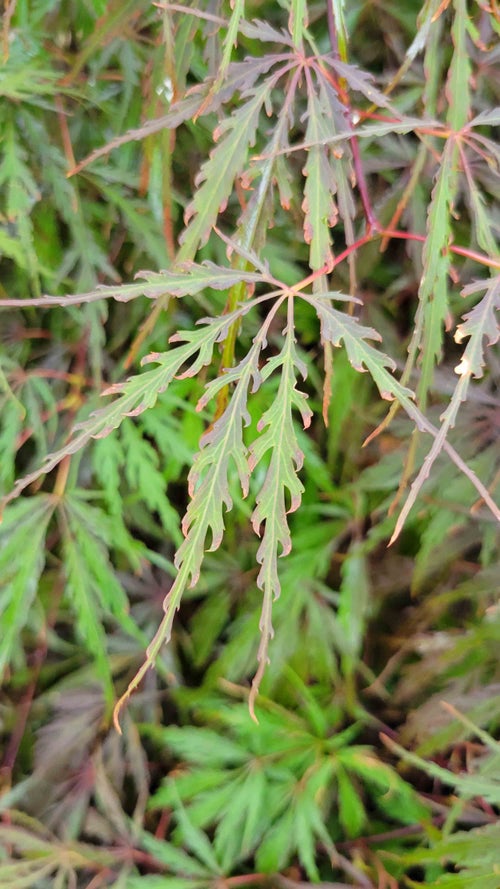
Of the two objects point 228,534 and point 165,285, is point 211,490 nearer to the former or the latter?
point 165,285

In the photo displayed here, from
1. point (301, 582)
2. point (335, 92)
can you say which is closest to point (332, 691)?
point (301, 582)

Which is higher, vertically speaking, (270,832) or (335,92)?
(335,92)

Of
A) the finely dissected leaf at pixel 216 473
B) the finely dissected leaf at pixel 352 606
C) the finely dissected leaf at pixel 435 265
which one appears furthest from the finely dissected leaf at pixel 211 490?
the finely dissected leaf at pixel 352 606

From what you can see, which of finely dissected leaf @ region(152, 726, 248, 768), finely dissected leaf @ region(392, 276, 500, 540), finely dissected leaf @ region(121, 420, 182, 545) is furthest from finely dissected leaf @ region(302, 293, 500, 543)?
finely dissected leaf @ region(152, 726, 248, 768)

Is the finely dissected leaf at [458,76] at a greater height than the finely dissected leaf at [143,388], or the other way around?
the finely dissected leaf at [458,76]

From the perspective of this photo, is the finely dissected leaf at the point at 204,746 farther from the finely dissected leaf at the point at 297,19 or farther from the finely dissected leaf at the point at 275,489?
the finely dissected leaf at the point at 297,19

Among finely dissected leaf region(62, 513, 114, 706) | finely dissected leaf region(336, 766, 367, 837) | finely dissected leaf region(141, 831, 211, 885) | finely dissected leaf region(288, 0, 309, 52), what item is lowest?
finely dissected leaf region(336, 766, 367, 837)

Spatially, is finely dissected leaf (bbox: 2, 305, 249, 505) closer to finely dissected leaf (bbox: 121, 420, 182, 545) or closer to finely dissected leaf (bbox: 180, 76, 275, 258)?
finely dissected leaf (bbox: 180, 76, 275, 258)

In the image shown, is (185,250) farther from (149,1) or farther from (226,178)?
(149,1)
